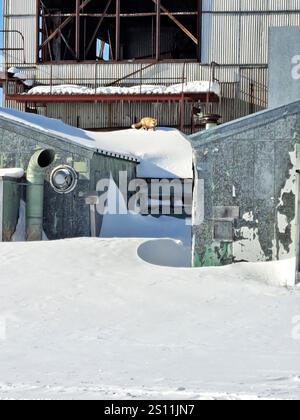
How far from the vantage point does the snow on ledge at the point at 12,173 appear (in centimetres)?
1915

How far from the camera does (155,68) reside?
31844 mm

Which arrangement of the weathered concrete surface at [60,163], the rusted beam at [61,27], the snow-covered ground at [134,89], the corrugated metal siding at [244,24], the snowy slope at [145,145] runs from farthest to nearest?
the rusted beam at [61,27], the corrugated metal siding at [244,24], the snow-covered ground at [134,89], the snowy slope at [145,145], the weathered concrete surface at [60,163]

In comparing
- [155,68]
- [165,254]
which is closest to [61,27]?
[155,68]

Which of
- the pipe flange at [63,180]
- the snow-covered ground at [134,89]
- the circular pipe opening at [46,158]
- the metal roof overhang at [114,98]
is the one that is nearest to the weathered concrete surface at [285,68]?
the snow-covered ground at [134,89]

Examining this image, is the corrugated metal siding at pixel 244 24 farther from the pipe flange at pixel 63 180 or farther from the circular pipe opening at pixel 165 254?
the circular pipe opening at pixel 165 254

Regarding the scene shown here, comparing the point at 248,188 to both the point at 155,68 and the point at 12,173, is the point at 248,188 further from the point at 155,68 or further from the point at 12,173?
the point at 155,68

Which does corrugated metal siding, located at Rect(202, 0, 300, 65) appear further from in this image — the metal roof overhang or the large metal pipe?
the large metal pipe

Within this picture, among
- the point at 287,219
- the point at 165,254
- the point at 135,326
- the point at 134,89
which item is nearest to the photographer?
the point at 135,326

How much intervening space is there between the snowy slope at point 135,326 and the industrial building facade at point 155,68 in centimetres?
1554

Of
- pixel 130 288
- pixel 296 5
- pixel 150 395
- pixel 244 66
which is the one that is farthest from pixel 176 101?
pixel 150 395

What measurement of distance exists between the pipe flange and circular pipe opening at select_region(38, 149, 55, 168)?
44cm

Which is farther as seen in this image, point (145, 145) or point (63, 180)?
point (145, 145)

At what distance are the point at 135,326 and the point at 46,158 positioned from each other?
33.0ft

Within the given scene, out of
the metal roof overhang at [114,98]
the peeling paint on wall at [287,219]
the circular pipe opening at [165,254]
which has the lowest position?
the circular pipe opening at [165,254]
